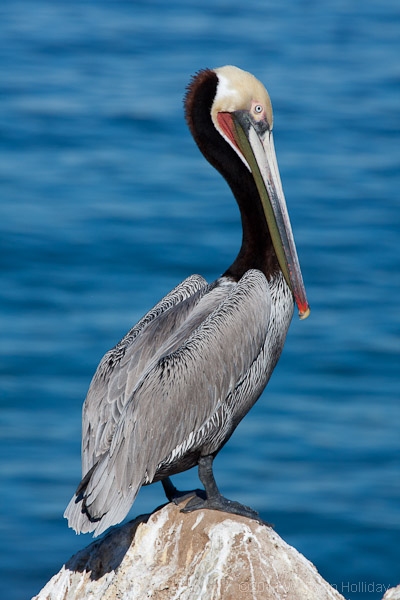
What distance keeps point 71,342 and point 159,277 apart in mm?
1667

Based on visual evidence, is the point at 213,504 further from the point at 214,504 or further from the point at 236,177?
the point at 236,177

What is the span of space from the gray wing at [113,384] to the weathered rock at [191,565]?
44 centimetres

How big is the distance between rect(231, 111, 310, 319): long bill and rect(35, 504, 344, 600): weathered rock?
53.2 inches

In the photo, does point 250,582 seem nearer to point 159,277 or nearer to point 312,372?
point 312,372

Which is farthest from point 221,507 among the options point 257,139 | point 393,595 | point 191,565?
point 257,139

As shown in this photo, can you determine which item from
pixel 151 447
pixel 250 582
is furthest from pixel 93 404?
pixel 250 582

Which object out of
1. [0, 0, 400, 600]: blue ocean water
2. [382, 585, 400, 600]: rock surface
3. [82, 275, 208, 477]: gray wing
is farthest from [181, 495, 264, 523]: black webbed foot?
[0, 0, 400, 600]: blue ocean water

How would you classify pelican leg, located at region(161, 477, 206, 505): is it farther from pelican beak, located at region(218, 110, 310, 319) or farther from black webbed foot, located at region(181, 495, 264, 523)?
pelican beak, located at region(218, 110, 310, 319)

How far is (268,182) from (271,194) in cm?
7

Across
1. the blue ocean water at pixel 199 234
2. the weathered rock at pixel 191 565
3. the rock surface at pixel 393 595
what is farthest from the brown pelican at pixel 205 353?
the blue ocean water at pixel 199 234

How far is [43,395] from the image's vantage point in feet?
37.0

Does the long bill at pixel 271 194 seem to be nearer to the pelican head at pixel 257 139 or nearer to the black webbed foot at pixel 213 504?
the pelican head at pixel 257 139

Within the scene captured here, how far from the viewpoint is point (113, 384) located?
614 cm

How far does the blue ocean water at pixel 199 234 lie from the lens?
1028cm
